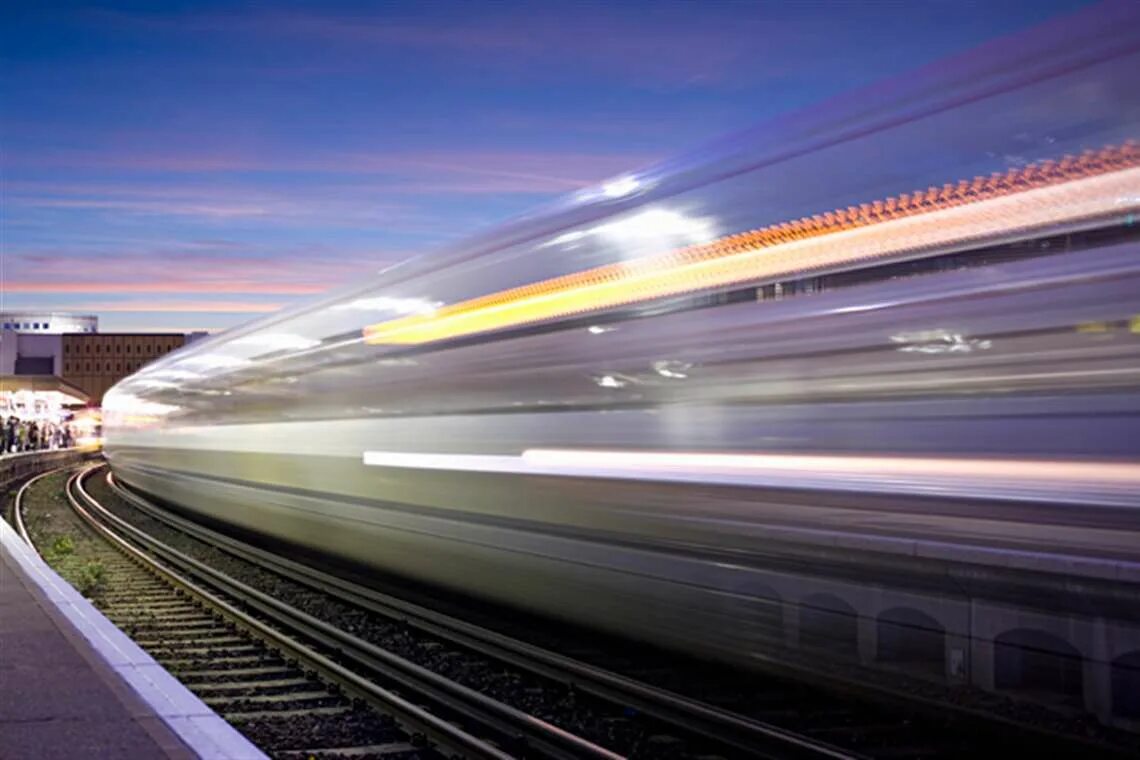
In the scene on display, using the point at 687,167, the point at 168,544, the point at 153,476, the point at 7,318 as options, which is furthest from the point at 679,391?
the point at 7,318

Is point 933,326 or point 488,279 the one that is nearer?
point 933,326

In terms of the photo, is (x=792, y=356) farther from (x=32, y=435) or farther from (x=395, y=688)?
(x=32, y=435)

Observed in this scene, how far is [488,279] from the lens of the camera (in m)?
9.72

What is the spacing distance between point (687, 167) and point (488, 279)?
251 cm

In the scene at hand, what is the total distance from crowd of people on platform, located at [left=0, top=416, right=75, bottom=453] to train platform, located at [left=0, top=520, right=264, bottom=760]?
168 feet

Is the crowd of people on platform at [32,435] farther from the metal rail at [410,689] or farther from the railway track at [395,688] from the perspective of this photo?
the metal rail at [410,689]

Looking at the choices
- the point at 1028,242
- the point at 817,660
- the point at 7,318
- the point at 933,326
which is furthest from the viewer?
the point at 7,318

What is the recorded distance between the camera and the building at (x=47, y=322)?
472 feet

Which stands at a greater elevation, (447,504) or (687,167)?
(687,167)

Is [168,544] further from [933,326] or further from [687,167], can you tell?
[933,326]

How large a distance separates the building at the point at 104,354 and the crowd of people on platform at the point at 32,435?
1867 cm

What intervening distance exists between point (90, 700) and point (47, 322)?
155m

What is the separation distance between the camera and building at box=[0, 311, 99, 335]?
144 m

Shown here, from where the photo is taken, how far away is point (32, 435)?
240 ft
